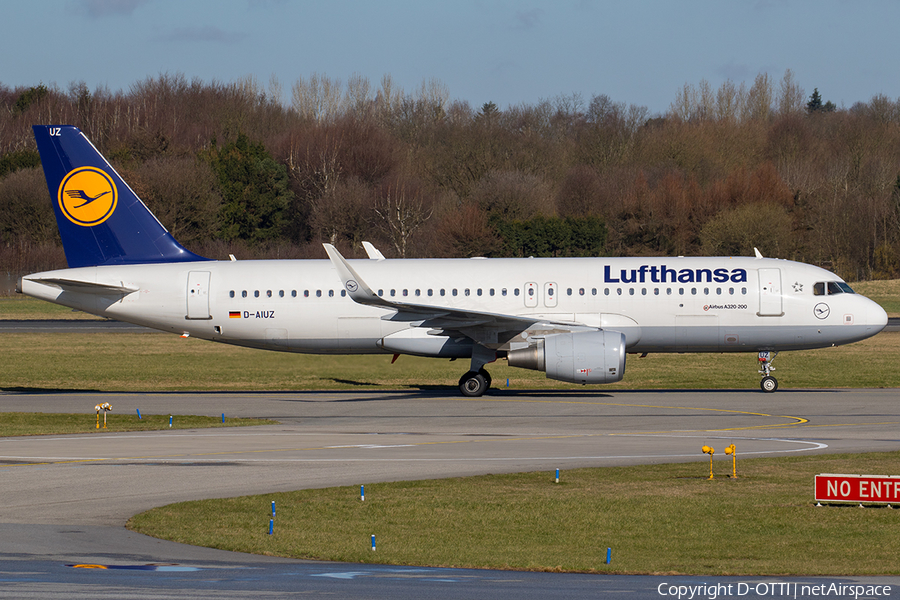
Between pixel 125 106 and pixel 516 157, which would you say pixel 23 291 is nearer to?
pixel 516 157

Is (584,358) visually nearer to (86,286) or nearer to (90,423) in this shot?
(90,423)

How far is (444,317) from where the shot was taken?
103 feet

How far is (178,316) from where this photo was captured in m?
33.9

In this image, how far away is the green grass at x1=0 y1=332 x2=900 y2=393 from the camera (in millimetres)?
35625

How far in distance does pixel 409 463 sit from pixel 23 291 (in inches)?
735

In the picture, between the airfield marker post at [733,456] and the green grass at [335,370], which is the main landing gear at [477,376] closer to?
the green grass at [335,370]

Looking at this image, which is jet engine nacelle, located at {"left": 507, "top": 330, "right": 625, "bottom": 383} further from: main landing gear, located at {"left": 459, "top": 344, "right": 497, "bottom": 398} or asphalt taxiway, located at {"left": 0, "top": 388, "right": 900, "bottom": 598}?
main landing gear, located at {"left": 459, "top": 344, "right": 497, "bottom": 398}

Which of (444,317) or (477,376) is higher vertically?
(444,317)

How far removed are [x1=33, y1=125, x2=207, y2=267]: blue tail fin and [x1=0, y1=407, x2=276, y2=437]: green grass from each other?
728 cm

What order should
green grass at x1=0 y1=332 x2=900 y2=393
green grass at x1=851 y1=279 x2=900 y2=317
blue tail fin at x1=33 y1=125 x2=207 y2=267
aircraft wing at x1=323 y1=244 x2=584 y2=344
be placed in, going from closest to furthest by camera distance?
aircraft wing at x1=323 y1=244 x2=584 y2=344 → blue tail fin at x1=33 y1=125 x2=207 y2=267 → green grass at x1=0 y1=332 x2=900 y2=393 → green grass at x1=851 y1=279 x2=900 y2=317

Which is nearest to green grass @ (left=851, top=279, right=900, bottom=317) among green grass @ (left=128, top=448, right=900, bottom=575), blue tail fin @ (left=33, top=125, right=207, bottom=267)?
blue tail fin @ (left=33, top=125, right=207, bottom=267)

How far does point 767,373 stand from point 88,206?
23.2 metres
